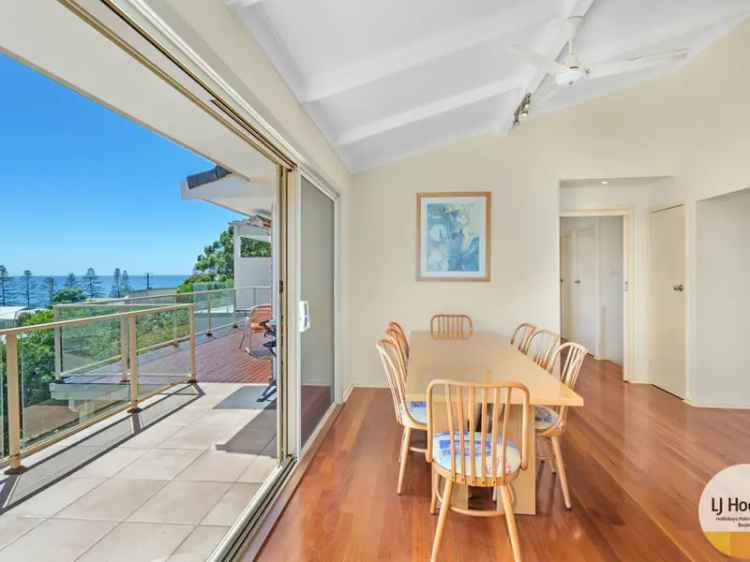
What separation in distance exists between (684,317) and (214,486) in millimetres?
4503

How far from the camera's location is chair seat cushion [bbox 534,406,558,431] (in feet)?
7.47

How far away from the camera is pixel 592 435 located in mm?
3213

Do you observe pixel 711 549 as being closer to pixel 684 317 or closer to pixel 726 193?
pixel 684 317

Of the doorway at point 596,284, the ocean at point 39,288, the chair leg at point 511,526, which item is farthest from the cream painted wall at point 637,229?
the ocean at point 39,288

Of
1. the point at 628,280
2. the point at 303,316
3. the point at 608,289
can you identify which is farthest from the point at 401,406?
the point at 608,289

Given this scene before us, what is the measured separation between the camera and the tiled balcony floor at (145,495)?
1.94 m

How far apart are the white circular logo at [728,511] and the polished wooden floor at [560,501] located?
0.05 meters

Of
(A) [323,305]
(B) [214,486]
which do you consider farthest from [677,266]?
(B) [214,486]

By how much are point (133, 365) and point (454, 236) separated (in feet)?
11.3

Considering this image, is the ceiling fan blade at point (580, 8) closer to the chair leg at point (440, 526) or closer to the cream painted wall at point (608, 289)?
the chair leg at point (440, 526)

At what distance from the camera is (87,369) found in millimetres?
2525

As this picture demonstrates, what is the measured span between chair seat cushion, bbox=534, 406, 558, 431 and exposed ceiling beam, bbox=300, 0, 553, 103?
2369 millimetres

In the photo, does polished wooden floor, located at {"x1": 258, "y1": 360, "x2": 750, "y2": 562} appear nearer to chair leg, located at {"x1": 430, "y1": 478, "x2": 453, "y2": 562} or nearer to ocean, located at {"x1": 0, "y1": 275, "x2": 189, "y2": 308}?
chair leg, located at {"x1": 430, "y1": 478, "x2": 453, "y2": 562}

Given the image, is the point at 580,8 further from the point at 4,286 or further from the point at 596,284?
the point at 596,284
